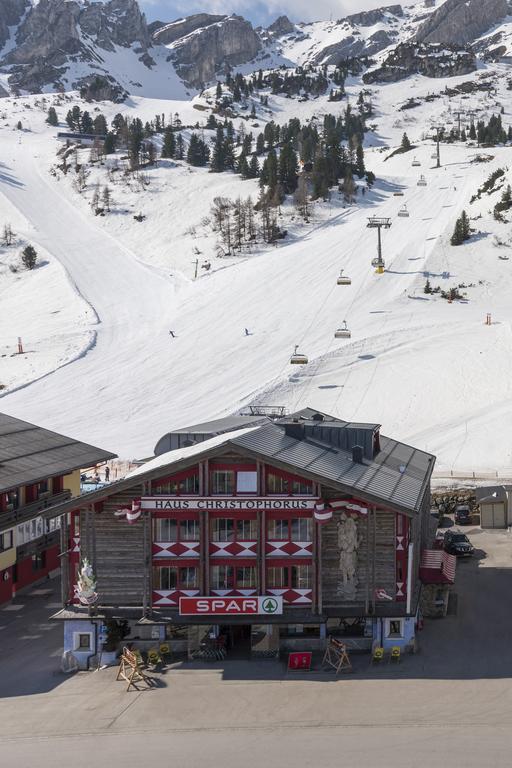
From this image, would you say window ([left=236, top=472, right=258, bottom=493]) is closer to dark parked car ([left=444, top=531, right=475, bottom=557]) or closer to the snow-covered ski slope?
dark parked car ([left=444, top=531, right=475, bottom=557])

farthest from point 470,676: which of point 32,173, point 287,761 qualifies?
point 32,173

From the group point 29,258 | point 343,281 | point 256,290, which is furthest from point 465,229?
point 29,258

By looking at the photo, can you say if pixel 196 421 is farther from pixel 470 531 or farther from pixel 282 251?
pixel 282 251

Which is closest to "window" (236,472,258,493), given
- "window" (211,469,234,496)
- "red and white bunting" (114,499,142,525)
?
"window" (211,469,234,496)

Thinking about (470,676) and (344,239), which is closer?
(470,676)

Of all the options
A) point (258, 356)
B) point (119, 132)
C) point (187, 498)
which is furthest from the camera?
point (119, 132)

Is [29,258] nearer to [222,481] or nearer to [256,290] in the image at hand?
[256,290]
